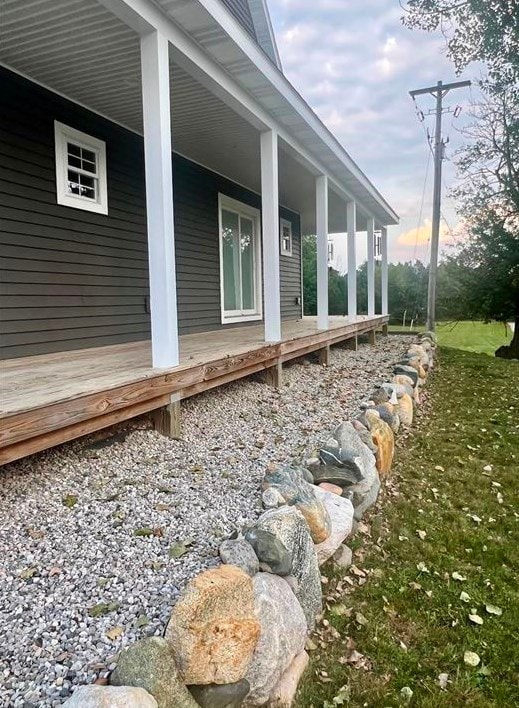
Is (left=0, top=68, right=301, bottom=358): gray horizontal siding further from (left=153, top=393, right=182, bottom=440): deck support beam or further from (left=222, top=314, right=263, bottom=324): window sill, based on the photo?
(left=153, top=393, right=182, bottom=440): deck support beam

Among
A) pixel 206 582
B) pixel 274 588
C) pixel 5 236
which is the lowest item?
pixel 274 588

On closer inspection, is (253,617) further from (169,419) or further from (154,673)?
(169,419)

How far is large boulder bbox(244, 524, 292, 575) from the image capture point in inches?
76.3

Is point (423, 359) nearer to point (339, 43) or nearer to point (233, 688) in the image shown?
point (233, 688)

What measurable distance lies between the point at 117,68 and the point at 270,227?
1.93m

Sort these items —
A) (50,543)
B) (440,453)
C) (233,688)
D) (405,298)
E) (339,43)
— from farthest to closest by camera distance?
(405,298), (339,43), (440,453), (50,543), (233,688)

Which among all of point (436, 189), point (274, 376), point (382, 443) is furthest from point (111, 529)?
point (436, 189)

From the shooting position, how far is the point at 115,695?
1.23 meters

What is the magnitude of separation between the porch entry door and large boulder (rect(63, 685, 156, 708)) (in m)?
6.62

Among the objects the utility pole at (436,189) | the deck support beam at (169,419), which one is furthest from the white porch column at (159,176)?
the utility pole at (436,189)

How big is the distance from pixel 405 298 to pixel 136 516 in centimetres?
1857

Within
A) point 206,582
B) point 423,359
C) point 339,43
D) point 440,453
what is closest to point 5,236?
point 206,582

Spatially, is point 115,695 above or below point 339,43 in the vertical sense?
below

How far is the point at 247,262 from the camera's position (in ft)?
28.1
